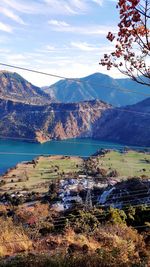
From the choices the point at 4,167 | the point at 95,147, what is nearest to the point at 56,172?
the point at 4,167

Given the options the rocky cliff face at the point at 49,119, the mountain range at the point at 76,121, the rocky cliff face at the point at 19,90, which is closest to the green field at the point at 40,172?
the mountain range at the point at 76,121

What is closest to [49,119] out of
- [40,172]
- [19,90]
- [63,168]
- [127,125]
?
[127,125]

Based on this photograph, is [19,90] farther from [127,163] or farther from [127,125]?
[127,163]

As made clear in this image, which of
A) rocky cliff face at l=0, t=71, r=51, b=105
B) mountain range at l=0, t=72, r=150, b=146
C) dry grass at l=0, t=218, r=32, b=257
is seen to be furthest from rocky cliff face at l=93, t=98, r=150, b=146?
dry grass at l=0, t=218, r=32, b=257

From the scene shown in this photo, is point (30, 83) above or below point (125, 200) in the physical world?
above

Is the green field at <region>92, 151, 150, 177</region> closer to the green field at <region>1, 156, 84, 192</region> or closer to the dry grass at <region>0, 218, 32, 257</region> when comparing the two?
the green field at <region>1, 156, 84, 192</region>

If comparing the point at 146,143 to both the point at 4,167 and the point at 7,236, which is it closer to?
the point at 4,167

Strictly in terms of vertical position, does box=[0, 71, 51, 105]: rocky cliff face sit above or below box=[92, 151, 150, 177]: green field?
above
